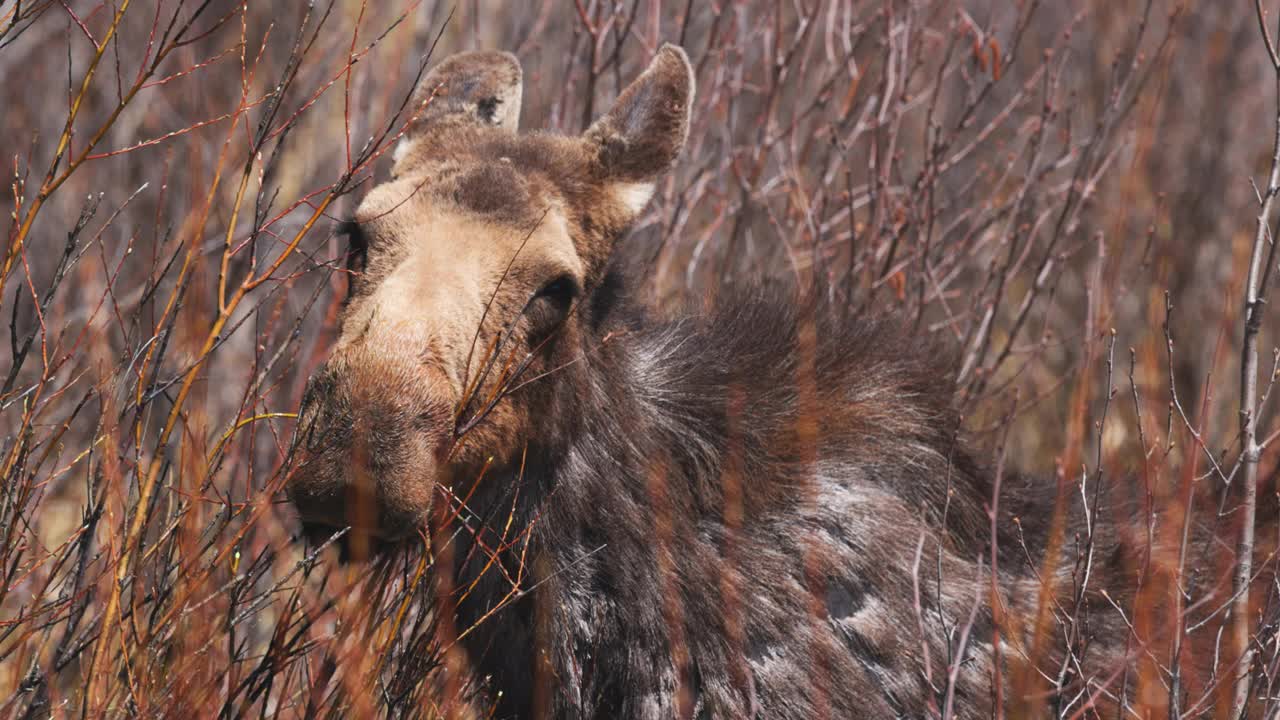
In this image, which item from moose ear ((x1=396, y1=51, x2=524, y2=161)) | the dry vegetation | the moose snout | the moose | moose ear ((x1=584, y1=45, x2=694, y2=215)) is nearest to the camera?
the moose snout

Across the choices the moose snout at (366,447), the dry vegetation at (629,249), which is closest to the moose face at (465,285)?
the moose snout at (366,447)

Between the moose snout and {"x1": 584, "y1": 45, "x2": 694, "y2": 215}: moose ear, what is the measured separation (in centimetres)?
118

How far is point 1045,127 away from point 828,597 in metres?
2.96

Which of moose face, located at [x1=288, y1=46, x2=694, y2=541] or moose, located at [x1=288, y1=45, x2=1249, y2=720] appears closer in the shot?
moose face, located at [x1=288, y1=46, x2=694, y2=541]

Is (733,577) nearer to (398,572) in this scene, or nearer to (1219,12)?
(398,572)

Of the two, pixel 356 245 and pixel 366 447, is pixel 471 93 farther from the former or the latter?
pixel 366 447

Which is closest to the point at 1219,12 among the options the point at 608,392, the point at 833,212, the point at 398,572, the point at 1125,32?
the point at 1125,32

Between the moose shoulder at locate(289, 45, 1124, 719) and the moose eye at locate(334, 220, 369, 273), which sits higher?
the moose eye at locate(334, 220, 369, 273)

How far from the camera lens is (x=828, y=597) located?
4.33m

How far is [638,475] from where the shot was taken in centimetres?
429

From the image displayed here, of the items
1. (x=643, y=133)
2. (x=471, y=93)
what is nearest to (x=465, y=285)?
(x=643, y=133)

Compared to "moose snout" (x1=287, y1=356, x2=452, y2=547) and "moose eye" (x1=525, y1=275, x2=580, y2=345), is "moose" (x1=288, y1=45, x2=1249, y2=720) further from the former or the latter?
"moose snout" (x1=287, y1=356, x2=452, y2=547)

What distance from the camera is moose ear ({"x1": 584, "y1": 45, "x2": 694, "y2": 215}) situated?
4293 mm

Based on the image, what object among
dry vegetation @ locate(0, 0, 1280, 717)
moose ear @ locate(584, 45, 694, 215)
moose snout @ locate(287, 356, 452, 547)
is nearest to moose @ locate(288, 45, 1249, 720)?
moose ear @ locate(584, 45, 694, 215)
